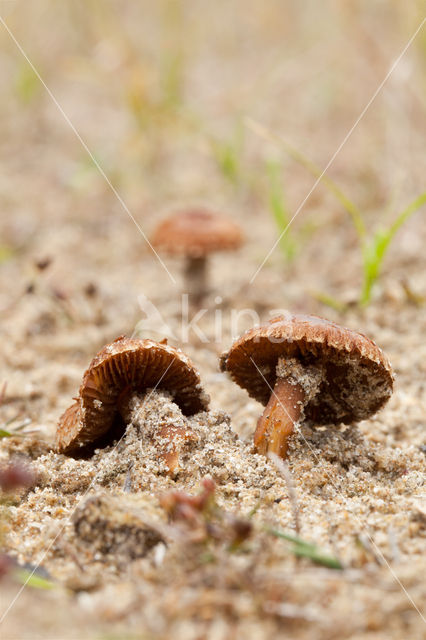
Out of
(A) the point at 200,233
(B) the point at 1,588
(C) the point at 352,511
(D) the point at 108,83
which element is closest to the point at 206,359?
(A) the point at 200,233

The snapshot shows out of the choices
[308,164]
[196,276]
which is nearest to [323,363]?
[308,164]

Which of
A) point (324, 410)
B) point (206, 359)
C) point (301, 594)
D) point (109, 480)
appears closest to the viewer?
point (301, 594)

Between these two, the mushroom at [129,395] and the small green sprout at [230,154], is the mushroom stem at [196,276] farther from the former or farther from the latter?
the mushroom at [129,395]

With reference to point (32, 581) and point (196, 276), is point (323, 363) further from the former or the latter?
point (196, 276)

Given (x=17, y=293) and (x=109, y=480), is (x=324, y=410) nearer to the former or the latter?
(x=109, y=480)

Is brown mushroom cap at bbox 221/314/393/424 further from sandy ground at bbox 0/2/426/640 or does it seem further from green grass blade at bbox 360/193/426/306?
green grass blade at bbox 360/193/426/306

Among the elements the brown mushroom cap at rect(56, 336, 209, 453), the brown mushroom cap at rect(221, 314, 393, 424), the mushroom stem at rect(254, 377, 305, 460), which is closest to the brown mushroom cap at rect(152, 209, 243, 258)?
the brown mushroom cap at rect(221, 314, 393, 424)

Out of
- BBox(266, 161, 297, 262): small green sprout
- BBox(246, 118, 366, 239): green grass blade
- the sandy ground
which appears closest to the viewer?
the sandy ground
